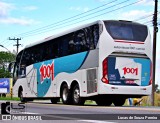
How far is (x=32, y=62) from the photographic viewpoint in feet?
87.7

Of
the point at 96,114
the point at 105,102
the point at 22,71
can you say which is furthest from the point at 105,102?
the point at 96,114

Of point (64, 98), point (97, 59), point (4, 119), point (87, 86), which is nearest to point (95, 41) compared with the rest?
point (97, 59)

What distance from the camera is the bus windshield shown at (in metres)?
19.5

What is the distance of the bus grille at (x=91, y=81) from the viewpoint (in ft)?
63.6

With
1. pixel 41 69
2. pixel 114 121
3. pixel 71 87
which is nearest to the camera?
pixel 114 121

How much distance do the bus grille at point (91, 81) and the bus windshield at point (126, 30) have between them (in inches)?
74.4

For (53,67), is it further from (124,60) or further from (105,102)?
(124,60)

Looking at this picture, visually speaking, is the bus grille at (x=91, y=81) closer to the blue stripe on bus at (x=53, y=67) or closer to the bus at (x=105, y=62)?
the bus at (x=105, y=62)

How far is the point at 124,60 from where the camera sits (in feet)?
64.2

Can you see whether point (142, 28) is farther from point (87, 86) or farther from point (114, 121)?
point (114, 121)

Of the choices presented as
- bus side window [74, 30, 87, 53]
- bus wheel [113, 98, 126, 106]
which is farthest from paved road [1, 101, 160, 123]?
bus wheel [113, 98, 126, 106]

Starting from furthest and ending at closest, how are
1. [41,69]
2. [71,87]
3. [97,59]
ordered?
[41,69] → [71,87] → [97,59]

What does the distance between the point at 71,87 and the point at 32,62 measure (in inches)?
232

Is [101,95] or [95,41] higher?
[95,41]
